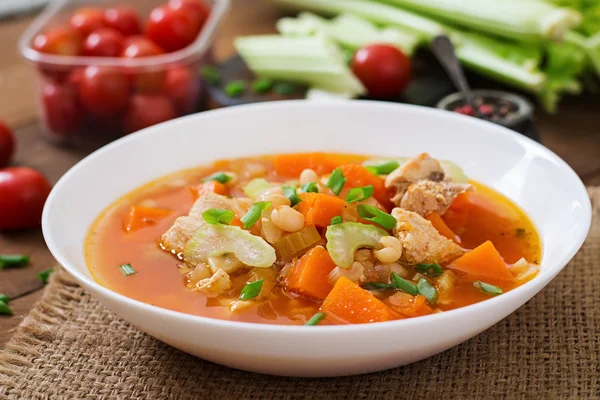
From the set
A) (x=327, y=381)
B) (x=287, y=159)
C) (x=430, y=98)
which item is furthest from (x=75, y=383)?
(x=430, y=98)

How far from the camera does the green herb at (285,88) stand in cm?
572

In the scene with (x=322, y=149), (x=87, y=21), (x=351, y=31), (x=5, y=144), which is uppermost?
(x=87, y=21)

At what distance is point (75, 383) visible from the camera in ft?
9.26

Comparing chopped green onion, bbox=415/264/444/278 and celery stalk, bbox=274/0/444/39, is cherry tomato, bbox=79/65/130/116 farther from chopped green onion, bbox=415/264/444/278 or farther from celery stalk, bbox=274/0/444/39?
chopped green onion, bbox=415/264/444/278

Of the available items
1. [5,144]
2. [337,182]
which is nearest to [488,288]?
[337,182]

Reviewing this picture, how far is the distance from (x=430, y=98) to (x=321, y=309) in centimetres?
323

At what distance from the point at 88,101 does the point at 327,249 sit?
289 centimetres

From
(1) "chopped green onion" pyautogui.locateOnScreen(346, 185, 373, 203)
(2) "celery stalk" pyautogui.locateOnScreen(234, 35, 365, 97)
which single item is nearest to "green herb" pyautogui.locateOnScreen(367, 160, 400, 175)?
(1) "chopped green onion" pyautogui.locateOnScreen(346, 185, 373, 203)

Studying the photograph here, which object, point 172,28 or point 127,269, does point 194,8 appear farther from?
point 127,269

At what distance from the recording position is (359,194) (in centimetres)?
322

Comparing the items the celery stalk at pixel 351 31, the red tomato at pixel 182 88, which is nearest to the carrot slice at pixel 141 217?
the red tomato at pixel 182 88

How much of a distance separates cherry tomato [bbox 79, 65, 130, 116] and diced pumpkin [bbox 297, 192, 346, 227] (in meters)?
2.53

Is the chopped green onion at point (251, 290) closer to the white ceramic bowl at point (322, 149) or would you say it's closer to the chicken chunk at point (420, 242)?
the white ceramic bowl at point (322, 149)

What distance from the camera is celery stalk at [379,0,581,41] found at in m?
5.80
